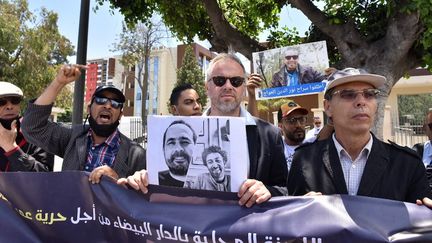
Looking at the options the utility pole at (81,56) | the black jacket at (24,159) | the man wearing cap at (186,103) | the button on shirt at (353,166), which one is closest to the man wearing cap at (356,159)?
the button on shirt at (353,166)

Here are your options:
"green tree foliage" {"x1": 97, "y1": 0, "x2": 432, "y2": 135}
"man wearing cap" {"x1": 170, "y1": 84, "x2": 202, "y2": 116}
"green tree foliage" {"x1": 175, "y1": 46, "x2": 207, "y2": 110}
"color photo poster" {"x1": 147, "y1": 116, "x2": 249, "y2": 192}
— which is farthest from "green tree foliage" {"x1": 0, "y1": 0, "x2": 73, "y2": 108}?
"green tree foliage" {"x1": 175, "y1": 46, "x2": 207, "y2": 110}

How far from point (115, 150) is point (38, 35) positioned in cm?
1846

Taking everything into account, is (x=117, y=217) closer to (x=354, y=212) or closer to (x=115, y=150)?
(x=115, y=150)

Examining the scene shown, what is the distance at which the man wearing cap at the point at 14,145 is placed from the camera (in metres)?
2.96

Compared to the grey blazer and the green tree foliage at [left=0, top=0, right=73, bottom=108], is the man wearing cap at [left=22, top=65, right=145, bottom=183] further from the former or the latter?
the green tree foliage at [left=0, top=0, right=73, bottom=108]

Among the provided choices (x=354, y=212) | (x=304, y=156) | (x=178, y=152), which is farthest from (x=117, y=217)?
(x=354, y=212)

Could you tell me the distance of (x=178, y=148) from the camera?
1979 millimetres

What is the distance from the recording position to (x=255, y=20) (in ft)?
30.3

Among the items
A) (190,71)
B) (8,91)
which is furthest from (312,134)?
(190,71)

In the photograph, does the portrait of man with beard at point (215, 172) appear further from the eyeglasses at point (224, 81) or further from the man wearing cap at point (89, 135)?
the man wearing cap at point (89, 135)

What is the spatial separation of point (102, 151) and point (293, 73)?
2774 millimetres

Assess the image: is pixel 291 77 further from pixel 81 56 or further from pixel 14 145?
pixel 14 145

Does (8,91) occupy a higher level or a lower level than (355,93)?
higher

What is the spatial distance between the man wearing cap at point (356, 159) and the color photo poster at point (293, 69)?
2.40 m
